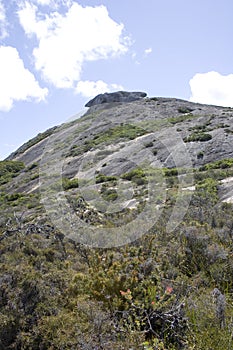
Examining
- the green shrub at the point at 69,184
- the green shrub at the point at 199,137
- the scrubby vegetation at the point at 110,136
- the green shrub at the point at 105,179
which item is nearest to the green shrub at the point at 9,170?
the scrubby vegetation at the point at 110,136

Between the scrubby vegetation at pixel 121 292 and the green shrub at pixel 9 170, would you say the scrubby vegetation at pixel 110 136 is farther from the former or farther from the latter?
the scrubby vegetation at pixel 121 292

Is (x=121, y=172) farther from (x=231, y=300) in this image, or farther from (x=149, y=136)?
(x=231, y=300)

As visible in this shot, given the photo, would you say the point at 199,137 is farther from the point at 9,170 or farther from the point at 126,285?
the point at 126,285

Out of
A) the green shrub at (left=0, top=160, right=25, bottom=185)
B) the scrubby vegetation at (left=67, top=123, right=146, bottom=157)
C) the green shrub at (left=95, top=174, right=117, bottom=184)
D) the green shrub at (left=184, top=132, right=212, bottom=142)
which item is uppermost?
the green shrub at (left=0, top=160, right=25, bottom=185)

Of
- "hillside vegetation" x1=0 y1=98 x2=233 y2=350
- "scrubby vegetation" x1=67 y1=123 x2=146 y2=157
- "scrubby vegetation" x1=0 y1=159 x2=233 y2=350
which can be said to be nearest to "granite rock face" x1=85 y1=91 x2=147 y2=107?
"scrubby vegetation" x1=67 y1=123 x2=146 y2=157

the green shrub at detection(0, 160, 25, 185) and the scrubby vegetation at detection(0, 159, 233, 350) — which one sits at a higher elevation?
the green shrub at detection(0, 160, 25, 185)

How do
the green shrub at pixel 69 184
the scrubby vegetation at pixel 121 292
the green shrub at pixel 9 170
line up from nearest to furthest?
the scrubby vegetation at pixel 121 292
the green shrub at pixel 69 184
the green shrub at pixel 9 170

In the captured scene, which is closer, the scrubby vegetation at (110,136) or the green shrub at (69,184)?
the green shrub at (69,184)

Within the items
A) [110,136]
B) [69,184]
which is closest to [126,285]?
[69,184]

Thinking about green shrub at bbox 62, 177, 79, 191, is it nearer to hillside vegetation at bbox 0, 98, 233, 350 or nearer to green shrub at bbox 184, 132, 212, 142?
hillside vegetation at bbox 0, 98, 233, 350

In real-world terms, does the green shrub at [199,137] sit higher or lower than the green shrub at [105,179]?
lower

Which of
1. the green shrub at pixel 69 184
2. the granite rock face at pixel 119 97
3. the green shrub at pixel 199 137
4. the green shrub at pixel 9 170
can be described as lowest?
the green shrub at pixel 199 137

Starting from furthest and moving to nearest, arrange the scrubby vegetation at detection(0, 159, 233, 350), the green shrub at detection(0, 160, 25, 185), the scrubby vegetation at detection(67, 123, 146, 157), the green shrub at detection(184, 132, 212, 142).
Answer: the green shrub at detection(0, 160, 25, 185)
the scrubby vegetation at detection(67, 123, 146, 157)
the green shrub at detection(184, 132, 212, 142)
the scrubby vegetation at detection(0, 159, 233, 350)

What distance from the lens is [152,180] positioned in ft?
61.4
